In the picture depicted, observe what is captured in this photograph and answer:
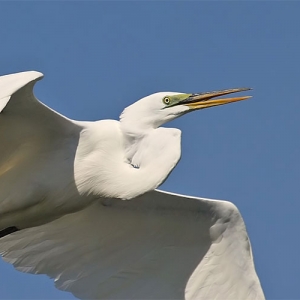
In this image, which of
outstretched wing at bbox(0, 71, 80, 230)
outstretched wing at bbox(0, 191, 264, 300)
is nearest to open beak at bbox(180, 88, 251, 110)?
outstretched wing at bbox(0, 191, 264, 300)

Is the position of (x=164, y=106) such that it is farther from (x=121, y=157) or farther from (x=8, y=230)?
(x=8, y=230)

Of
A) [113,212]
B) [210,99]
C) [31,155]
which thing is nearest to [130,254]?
[113,212]

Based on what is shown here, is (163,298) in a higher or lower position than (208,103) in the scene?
lower

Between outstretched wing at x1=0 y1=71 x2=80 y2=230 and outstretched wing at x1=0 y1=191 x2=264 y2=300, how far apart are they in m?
0.73

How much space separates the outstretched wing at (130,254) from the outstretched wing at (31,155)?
0.73 m

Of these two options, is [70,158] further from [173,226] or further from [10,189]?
[173,226]

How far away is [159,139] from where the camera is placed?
859 centimetres

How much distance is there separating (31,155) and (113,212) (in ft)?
3.30

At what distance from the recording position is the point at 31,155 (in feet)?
29.5

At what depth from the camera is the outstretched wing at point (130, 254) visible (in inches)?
376

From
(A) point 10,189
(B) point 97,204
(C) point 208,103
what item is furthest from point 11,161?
(C) point 208,103

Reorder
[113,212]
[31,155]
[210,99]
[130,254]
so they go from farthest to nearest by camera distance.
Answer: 1. [130,254]
2. [113,212]
3. [210,99]
4. [31,155]

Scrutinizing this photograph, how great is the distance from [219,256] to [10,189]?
1829 mm

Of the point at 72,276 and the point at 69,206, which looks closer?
the point at 69,206
